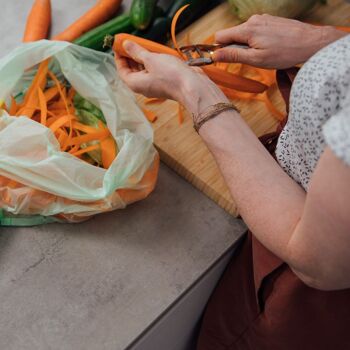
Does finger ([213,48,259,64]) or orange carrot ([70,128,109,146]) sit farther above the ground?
finger ([213,48,259,64])

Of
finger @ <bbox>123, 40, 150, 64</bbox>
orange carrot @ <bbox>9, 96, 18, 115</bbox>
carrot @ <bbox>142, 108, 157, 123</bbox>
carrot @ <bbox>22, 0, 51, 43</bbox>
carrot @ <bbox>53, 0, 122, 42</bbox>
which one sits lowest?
carrot @ <bbox>142, 108, 157, 123</bbox>

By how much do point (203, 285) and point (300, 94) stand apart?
0.42 m

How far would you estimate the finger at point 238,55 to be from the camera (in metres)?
0.83

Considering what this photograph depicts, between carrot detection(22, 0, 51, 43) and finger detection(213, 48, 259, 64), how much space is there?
454 mm

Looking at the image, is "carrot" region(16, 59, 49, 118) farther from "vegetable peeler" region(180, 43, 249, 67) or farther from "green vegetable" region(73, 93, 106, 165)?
"vegetable peeler" region(180, 43, 249, 67)

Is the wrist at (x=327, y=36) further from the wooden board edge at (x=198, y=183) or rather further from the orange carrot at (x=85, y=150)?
the orange carrot at (x=85, y=150)

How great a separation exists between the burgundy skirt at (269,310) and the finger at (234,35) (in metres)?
0.10

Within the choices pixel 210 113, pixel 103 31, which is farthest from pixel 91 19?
pixel 210 113

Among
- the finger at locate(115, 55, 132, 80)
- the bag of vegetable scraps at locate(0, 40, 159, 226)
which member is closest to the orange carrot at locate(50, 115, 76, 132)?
the bag of vegetable scraps at locate(0, 40, 159, 226)

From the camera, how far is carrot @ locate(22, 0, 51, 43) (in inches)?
42.3

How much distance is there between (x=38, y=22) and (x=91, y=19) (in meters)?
0.12

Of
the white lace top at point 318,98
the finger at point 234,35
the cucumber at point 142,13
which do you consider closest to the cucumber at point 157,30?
the cucumber at point 142,13

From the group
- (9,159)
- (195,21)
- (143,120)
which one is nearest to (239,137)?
(143,120)

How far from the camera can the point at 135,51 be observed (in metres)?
0.82
